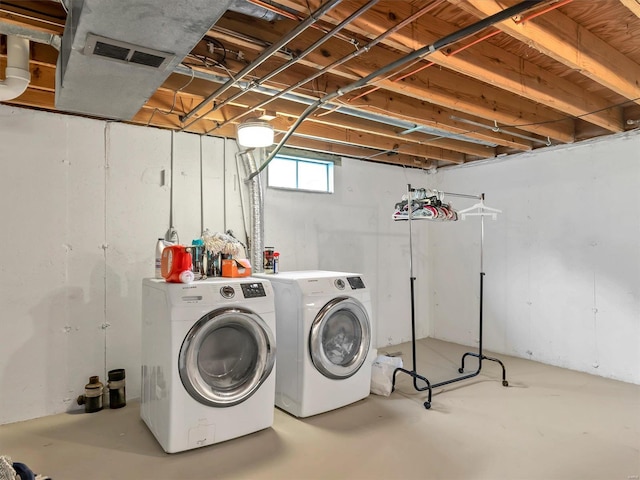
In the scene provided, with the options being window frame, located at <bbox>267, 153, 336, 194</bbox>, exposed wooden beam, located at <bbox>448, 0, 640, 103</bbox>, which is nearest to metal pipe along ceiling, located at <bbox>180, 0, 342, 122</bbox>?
exposed wooden beam, located at <bbox>448, 0, 640, 103</bbox>

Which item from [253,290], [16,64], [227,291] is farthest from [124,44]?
[253,290]

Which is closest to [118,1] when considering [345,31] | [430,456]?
[345,31]

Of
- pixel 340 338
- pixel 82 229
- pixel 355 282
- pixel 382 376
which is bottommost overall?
pixel 382 376

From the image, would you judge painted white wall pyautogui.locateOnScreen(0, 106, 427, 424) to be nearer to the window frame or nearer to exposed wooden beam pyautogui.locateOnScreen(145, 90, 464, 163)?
exposed wooden beam pyautogui.locateOnScreen(145, 90, 464, 163)

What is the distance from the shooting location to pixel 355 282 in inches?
126

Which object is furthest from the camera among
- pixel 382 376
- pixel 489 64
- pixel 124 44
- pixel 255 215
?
pixel 255 215

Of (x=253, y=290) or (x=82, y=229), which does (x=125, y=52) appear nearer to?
(x=253, y=290)

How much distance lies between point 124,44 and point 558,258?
423cm

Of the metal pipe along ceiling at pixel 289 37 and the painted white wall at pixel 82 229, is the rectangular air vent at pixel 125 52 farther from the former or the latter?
the painted white wall at pixel 82 229

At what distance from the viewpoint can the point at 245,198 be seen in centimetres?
389

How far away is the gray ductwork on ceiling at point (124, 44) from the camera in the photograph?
1.50 metres

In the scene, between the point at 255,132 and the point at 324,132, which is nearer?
the point at 255,132

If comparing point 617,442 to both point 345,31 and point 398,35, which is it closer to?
point 398,35

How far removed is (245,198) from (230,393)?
195 cm
